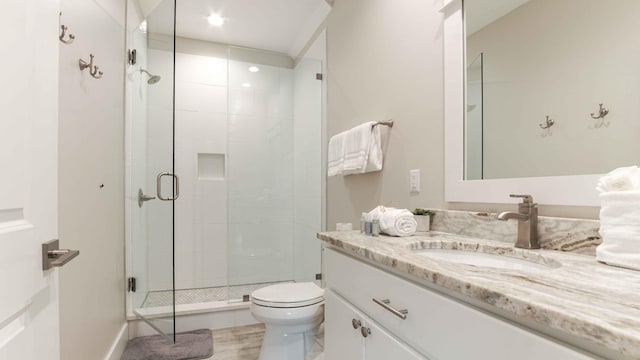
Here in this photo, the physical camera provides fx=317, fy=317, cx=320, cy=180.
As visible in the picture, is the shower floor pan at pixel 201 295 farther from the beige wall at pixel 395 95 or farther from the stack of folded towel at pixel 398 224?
the stack of folded towel at pixel 398 224

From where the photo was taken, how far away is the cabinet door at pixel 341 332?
1054 mm

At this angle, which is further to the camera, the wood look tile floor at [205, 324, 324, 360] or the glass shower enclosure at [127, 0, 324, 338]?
the glass shower enclosure at [127, 0, 324, 338]

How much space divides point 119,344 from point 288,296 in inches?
48.4

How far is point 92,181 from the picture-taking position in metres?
1.69

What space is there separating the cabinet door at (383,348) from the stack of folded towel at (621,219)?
19.7 inches

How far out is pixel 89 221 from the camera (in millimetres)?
1653

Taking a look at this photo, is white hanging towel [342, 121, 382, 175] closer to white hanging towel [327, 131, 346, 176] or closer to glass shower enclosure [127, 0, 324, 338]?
white hanging towel [327, 131, 346, 176]

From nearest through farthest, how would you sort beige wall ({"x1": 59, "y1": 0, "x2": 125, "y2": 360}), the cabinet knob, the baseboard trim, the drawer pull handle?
the drawer pull handle
the cabinet knob
beige wall ({"x1": 59, "y1": 0, "x2": 125, "y2": 360})
the baseboard trim

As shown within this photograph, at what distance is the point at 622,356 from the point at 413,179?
121 centimetres

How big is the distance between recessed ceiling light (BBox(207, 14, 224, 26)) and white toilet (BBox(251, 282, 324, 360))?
2.37m

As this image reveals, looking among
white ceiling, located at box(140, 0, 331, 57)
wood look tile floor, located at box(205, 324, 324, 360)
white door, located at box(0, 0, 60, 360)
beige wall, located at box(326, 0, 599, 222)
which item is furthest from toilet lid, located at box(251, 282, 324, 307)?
white ceiling, located at box(140, 0, 331, 57)

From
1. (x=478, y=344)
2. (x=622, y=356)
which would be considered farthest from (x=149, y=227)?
(x=622, y=356)

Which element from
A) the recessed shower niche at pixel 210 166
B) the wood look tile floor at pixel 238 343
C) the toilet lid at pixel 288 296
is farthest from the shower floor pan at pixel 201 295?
the recessed shower niche at pixel 210 166

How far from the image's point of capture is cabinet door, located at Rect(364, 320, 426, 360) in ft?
2.60
